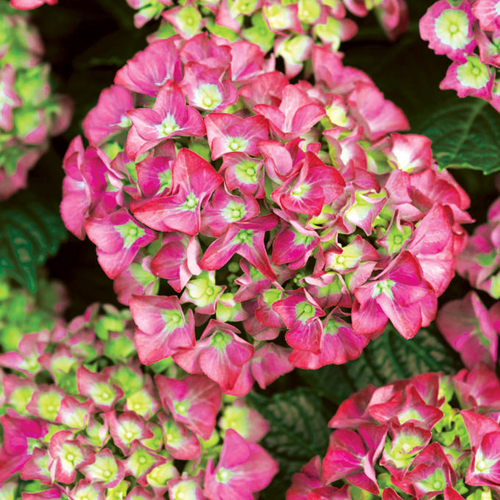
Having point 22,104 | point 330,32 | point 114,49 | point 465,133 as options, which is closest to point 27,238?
point 22,104

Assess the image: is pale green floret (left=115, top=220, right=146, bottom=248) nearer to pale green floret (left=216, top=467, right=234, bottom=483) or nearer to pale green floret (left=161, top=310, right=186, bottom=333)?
pale green floret (left=161, top=310, right=186, bottom=333)

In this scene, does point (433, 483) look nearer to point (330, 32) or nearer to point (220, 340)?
point (220, 340)

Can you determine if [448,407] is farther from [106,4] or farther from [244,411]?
[106,4]

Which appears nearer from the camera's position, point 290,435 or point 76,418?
point 76,418

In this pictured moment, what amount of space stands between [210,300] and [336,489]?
24 centimetres

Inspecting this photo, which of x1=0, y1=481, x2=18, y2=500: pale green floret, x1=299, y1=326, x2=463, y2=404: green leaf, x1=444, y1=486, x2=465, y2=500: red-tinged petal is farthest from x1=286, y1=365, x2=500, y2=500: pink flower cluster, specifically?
x1=0, y1=481, x2=18, y2=500: pale green floret

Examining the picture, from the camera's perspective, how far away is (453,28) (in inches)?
28.9

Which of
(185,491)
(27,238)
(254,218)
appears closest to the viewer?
(254,218)

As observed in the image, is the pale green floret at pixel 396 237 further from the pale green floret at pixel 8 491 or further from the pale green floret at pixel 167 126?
the pale green floret at pixel 8 491

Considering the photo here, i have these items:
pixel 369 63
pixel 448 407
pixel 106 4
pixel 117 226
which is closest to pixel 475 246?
pixel 448 407

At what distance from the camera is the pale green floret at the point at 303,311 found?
62cm

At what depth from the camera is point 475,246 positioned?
0.81 metres

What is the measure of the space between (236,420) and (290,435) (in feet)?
0.29

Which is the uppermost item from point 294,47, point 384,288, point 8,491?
point 294,47
